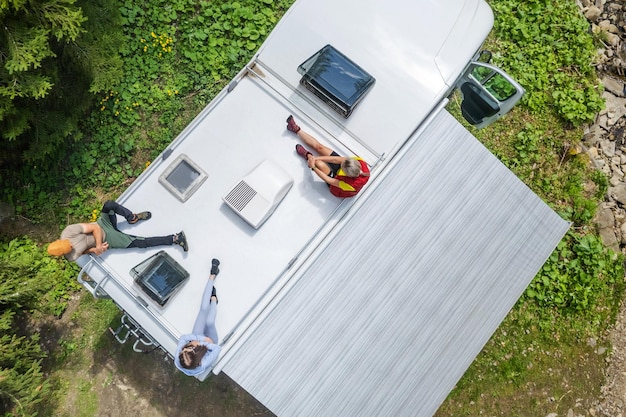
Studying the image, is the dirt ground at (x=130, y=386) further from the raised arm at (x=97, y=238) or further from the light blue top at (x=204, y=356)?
the light blue top at (x=204, y=356)

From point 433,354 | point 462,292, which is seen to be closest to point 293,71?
point 462,292

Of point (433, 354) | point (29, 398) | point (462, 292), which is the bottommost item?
point (29, 398)

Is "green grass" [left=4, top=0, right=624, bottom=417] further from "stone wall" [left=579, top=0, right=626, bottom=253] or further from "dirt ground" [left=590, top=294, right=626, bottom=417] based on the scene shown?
"stone wall" [left=579, top=0, right=626, bottom=253]

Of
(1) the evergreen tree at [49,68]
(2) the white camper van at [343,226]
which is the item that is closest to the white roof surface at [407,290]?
(2) the white camper van at [343,226]

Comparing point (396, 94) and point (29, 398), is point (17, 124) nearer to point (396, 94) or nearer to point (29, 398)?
point (29, 398)

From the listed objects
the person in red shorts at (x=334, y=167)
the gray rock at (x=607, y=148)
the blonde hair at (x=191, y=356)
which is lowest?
the blonde hair at (x=191, y=356)

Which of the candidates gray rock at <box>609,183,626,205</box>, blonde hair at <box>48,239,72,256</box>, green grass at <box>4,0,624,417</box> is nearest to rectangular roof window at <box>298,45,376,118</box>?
green grass at <box>4,0,624,417</box>
